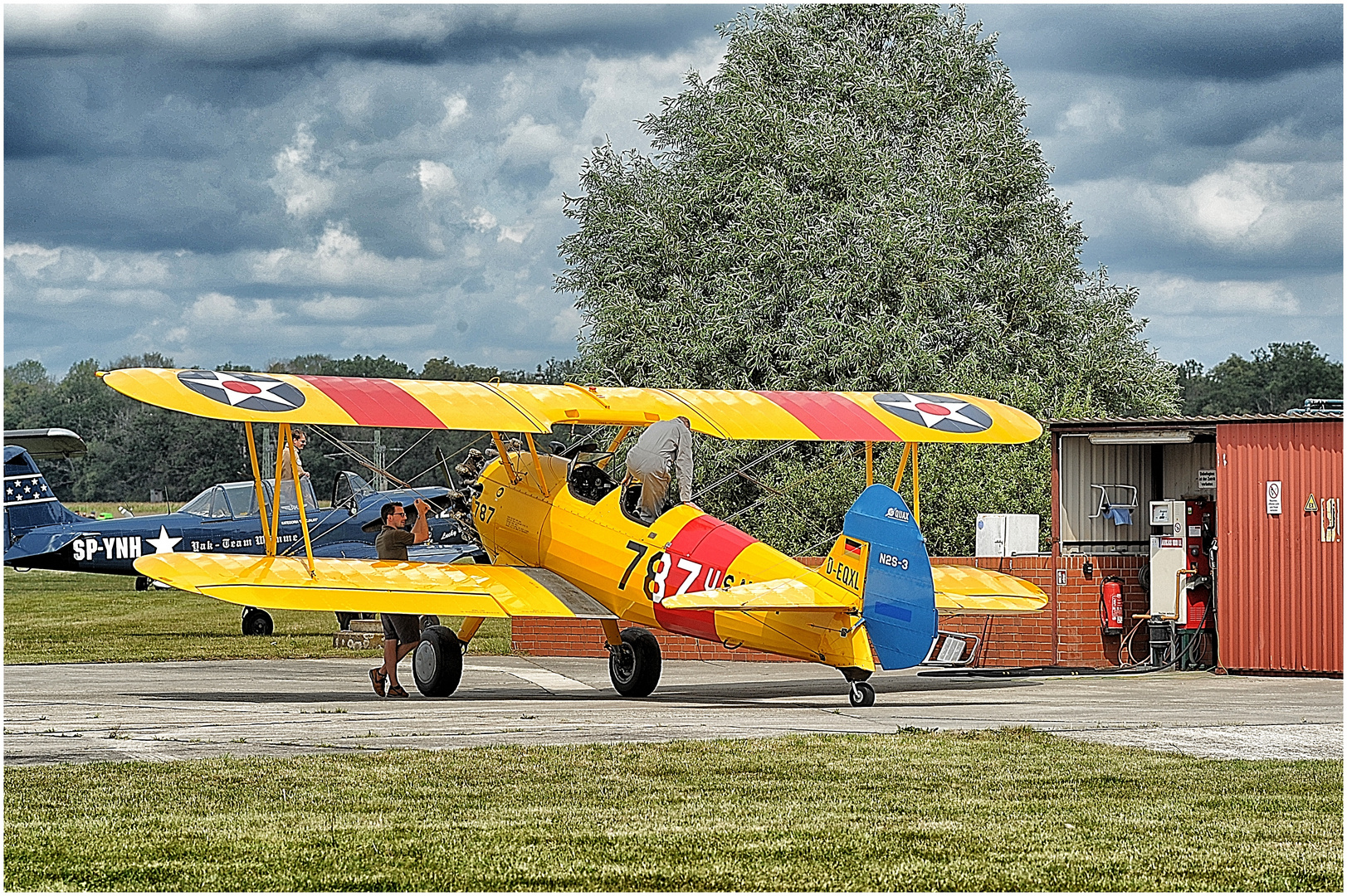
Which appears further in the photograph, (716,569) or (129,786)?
(716,569)

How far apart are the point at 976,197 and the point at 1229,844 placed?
29.8 metres

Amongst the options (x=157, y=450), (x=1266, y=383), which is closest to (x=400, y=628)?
(x=1266, y=383)

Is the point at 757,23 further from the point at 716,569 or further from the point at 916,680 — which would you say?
the point at 716,569

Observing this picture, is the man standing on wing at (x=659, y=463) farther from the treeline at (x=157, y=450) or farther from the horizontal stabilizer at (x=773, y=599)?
the treeline at (x=157, y=450)

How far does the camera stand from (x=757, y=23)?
36844mm

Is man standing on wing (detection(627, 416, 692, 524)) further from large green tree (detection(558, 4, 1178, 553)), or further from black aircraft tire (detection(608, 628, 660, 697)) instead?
large green tree (detection(558, 4, 1178, 553))

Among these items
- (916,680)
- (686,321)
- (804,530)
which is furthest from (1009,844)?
(686,321)

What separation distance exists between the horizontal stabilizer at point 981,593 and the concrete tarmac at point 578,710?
82cm

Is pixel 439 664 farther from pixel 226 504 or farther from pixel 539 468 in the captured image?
pixel 226 504

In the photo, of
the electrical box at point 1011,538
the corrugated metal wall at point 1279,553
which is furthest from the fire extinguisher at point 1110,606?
the electrical box at point 1011,538

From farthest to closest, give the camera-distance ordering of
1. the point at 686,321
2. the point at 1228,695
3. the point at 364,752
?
the point at 686,321 < the point at 1228,695 < the point at 364,752

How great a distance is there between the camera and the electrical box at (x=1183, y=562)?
18547mm

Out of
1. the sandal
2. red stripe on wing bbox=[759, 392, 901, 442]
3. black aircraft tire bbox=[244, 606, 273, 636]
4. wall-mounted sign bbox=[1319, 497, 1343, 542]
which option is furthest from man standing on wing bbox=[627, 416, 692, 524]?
black aircraft tire bbox=[244, 606, 273, 636]

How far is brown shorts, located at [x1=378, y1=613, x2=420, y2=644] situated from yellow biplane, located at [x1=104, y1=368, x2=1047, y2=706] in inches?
12.1
